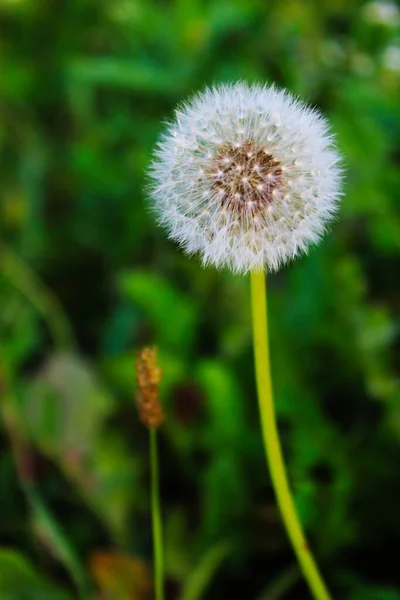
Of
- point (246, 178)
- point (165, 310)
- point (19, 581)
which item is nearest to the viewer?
point (246, 178)

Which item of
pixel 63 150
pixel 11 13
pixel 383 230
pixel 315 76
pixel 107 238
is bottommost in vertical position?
pixel 383 230

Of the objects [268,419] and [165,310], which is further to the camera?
[165,310]

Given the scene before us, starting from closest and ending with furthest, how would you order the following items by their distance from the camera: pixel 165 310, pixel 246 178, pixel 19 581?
pixel 246 178
pixel 19 581
pixel 165 310

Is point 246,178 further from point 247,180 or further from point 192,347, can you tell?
point 192,347

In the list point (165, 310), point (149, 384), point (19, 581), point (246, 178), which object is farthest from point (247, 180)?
point (165, 310)

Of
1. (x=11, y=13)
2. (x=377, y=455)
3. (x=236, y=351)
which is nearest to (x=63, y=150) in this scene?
(x=11, y=13)

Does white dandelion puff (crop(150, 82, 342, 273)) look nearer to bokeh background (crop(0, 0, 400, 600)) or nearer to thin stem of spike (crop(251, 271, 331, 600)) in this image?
thin stem of spike (crop(251, 271, 331, 600))

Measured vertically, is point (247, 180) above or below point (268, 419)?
above

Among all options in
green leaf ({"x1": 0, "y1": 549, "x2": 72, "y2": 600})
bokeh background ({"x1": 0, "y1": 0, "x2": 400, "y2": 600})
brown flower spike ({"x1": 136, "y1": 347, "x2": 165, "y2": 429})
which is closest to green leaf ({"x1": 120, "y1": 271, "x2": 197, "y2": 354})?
bokeh background ({"x1": 0, "y1": 0, "x2": 400, "y2": 600})

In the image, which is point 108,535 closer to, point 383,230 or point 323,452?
point 323,452

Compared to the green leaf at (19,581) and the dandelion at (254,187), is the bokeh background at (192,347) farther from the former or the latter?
the dandelion at (254,187)
